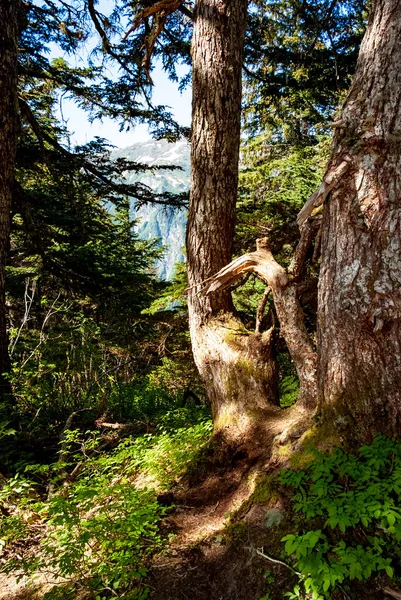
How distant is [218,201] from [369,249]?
68.9 inches

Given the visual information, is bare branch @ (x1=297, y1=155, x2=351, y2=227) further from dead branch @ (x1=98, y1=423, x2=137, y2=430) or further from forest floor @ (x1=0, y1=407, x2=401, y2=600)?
dead branch @ (x1=98, y1=423, x2=137, y2=430)

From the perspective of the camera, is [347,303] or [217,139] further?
[217,139]

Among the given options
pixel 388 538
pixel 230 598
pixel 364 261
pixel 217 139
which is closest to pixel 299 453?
pixel 388 538

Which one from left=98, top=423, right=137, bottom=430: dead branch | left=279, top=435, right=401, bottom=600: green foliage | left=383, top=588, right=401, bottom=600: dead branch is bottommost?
left=98, top=423, right=137, bottom=430: dead branch

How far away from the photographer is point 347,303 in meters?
2.65

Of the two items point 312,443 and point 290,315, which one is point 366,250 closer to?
point 290,315

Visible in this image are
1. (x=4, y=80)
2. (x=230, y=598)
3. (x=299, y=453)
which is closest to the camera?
(x=230, y=598)

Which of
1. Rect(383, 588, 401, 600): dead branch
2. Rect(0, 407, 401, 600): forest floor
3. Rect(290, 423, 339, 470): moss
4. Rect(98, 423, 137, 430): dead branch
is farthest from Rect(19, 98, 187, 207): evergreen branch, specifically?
Rect(383, 588, 401, 600): dead branch

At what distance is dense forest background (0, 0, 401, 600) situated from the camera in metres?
2.30

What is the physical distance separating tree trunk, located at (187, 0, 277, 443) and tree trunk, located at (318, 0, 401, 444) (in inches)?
41.5

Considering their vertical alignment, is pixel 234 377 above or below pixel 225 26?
below

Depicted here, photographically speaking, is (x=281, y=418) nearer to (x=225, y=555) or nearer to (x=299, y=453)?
(x=299, y=453)

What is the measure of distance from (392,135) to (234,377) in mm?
2447

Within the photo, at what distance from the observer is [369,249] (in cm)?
259
